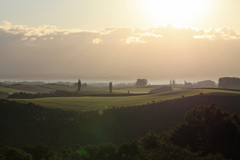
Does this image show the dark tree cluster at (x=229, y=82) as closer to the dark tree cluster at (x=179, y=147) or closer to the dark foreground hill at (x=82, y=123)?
the dark foreground hill at (x=82, y=123)

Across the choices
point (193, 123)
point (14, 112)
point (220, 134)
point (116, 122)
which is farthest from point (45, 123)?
point (220, 134)

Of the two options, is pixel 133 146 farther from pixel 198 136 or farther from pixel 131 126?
pixel 131 126

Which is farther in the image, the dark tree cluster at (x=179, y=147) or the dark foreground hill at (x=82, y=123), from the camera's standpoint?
the dark foreground hill at (x=82, y=123)

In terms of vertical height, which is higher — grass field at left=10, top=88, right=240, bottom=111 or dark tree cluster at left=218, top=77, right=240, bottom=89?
dark tree cluster at left=218, top=77, right=240, bottom=89

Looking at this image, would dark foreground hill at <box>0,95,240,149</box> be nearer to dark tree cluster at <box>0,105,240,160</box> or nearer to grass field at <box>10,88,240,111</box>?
grass field at <box>10,88,240,111</box>

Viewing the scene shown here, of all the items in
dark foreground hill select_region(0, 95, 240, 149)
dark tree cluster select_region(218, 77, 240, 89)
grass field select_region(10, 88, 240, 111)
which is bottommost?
dark foreground hill select_region(0, 95, 240, 149)

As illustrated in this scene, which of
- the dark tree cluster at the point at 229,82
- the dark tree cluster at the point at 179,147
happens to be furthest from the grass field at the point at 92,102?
the dark tree cluster at the point at 229,82

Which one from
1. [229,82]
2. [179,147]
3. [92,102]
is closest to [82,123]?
[92,102]

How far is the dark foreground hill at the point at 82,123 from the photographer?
4875 centimetres

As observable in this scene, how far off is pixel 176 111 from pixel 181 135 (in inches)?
1166

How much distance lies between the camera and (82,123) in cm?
5484

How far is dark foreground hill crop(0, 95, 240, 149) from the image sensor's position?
160ft

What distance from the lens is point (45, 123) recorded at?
54.3 metres

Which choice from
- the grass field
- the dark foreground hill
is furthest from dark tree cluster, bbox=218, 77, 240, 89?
the dark foreground hill
